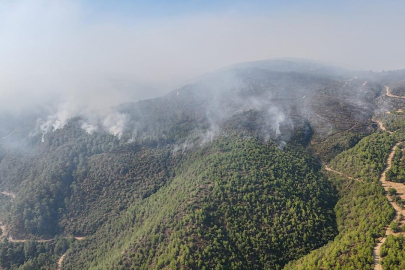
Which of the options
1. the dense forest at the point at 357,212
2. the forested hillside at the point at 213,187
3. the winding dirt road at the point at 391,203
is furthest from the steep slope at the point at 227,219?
the winding dirt road at the point at 391,203

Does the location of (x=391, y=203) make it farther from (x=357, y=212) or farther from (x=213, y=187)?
(x=213, y=187)

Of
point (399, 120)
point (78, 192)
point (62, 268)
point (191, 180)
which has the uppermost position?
point (399, 120)

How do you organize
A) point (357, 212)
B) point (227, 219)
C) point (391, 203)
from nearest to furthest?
point (391, 203) → point (357, 212) → point (227, 219)

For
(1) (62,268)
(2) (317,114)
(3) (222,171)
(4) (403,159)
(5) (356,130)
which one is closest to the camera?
(4) (403,159)

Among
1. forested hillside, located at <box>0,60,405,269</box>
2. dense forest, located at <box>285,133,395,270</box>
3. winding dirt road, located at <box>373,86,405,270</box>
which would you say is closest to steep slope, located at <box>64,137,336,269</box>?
forested hillside, located at <box>0,60,405,269</box>

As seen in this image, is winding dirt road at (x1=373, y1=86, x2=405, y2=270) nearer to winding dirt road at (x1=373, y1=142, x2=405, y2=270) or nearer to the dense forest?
winding dirt road at (x1=373, y1=142, x2=405, y2=270)

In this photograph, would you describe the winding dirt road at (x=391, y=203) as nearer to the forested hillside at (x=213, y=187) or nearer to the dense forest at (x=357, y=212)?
the dense forest at (x=357, y=212)

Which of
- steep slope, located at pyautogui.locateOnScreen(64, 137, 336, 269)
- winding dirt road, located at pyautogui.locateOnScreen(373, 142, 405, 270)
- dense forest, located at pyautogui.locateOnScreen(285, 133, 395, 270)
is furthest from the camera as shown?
steep slope, located at pyautogui.locateOnScreen(64, 137, 336, 269)

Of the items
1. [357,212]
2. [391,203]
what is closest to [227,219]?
[357,212]

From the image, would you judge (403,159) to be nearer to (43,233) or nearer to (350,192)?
(350,192)

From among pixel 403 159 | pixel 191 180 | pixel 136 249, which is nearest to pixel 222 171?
pixel 191 180

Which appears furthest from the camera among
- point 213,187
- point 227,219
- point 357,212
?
point 213,187
